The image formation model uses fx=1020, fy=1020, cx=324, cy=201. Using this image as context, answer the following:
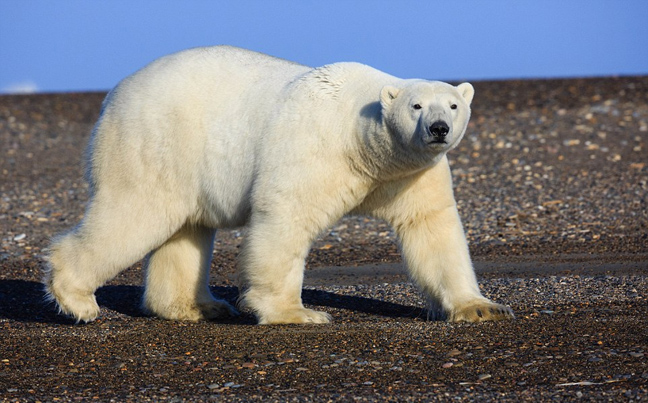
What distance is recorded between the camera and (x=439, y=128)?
17.3 ft

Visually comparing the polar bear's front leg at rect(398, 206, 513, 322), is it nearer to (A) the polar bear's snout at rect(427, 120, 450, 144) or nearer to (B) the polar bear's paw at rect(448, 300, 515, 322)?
(B) the polar bear's paw at rect(448, 300, 515, 322)

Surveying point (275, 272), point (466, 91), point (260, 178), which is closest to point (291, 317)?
point (275, 272)

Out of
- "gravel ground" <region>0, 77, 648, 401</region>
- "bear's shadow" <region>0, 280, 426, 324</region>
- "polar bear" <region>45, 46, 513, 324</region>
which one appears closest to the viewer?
"gravel ground" <region>0, 77, 648, 401</region>

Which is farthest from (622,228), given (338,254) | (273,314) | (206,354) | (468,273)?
(206,354)

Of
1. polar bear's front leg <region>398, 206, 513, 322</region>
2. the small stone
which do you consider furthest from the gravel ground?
polar bear's front leg <region>398, 206, 513, 322</region>

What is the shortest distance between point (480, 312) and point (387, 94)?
1334 mm

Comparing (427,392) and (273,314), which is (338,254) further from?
(427,392)

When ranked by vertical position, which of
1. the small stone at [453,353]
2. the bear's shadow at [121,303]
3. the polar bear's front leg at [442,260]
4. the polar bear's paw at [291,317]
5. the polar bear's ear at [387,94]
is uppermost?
the polar bear's ear at [387,94]

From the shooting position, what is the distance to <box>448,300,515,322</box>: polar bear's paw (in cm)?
573

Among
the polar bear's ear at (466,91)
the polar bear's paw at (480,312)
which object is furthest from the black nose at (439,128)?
the polar bear's paw at (480,312)

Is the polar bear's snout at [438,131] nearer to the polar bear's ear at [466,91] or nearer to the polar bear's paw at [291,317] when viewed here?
the polar bear's ear at [466,91]

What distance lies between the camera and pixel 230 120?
6.20 metres

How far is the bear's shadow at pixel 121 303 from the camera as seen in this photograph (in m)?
6.60

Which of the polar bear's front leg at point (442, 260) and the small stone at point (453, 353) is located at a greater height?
the polar bear's front leg at point (442, 260)
